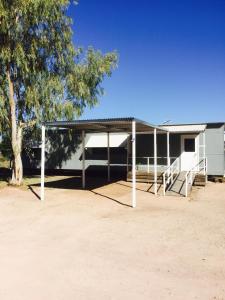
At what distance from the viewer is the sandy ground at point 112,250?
14.6ft

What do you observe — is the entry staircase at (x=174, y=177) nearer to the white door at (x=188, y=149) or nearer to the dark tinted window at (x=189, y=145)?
the white door at (x=188, y=149)

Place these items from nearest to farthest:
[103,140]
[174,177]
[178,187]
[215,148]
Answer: [178,187]
[174,177]
[215,148]
[103,140]

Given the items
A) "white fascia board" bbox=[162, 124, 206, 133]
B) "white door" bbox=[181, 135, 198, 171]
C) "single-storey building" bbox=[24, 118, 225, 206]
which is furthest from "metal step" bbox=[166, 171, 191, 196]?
"white fascia board" bbox=[162, 124, 206, 133]

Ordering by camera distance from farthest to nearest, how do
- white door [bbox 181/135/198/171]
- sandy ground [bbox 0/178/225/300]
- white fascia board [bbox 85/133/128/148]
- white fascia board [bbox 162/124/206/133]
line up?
1. white fascia board [bbox 85/133/128/148]
2. white door [bbox 181/135/198/171]
3. white fascia board [bbox 162/124/206/133]
4. sandy ground [bbox 0/178/225/300]

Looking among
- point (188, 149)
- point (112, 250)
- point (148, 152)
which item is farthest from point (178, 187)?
point (112, 250)

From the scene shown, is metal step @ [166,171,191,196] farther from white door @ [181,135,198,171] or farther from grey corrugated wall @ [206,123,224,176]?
grey corrugated wall @ [206,123,224,176]

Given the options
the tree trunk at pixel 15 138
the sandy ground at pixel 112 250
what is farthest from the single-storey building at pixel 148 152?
the sandy ground at pixel 112 250

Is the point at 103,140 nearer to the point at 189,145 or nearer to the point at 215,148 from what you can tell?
the point at 189,145

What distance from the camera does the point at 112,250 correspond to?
6.26m

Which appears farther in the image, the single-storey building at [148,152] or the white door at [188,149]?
the white door at [188,149]

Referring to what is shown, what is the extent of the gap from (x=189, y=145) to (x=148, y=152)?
2.48 m

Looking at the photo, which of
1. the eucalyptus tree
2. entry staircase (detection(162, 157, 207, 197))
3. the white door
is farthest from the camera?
the white door

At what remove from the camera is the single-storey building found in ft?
53.9

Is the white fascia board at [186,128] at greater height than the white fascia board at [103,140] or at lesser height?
greater
